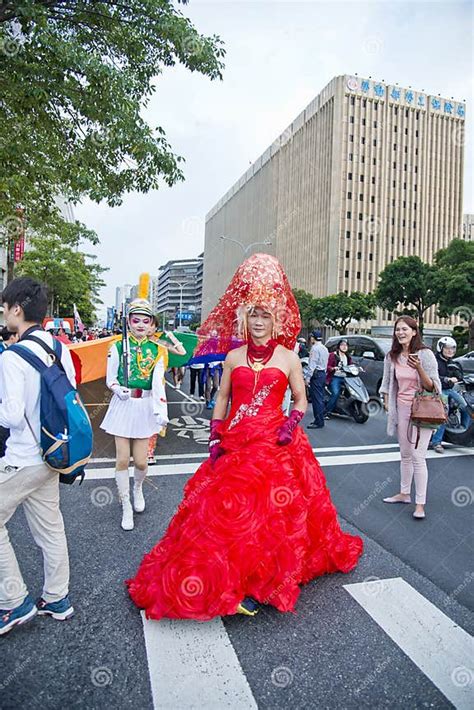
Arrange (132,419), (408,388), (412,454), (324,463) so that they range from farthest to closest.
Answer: (324,463)
(408,388)
(412,454)
(132,419)

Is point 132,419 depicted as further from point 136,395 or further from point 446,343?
point 446,343

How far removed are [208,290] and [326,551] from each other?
12291 centimetres

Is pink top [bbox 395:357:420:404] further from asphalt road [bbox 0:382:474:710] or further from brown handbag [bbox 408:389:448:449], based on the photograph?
asphalt road [bbox 0:382:474:710]

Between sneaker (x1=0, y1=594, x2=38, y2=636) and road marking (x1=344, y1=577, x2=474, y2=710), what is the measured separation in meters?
1.92

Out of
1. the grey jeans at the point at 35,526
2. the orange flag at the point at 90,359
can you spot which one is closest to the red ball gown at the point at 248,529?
the grey jeans at the point at 35,526

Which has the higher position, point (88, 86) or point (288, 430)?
point (88, 86)

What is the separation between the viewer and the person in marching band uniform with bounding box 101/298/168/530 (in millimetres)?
4270

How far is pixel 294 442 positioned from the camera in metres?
3.27

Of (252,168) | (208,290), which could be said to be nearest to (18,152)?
(252,168)

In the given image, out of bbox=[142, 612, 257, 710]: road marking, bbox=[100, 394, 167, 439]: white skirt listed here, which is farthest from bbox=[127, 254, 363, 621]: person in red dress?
bbox=[100, 394, 167, 439]: white skirt

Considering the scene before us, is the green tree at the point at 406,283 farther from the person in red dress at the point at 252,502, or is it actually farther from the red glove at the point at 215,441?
the red glove at the point at 215,441

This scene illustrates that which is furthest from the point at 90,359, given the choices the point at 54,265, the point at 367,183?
the point at 367,183

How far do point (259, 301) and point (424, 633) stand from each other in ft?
7.24

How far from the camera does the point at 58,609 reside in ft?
9.09
